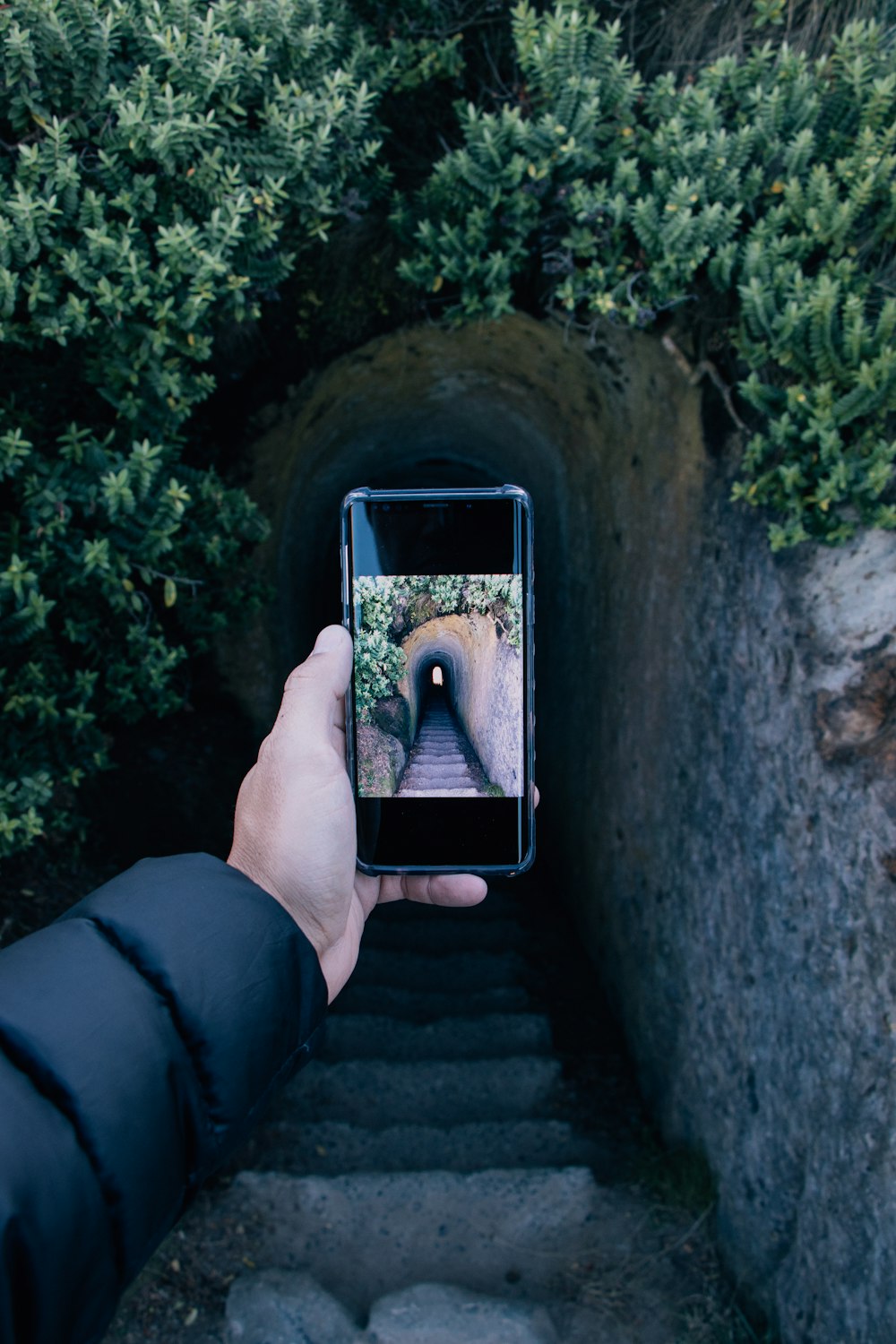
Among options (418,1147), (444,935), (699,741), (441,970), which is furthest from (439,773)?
(444,935)

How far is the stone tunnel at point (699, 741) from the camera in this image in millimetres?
2984

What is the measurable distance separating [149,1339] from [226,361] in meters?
4.63

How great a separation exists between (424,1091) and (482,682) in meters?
3.09

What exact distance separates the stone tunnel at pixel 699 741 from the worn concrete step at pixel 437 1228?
0.60m

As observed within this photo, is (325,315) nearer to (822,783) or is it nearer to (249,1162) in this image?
(822,783)

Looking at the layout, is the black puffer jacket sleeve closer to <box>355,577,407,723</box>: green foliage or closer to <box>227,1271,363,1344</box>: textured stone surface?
<box>355,577,407,723</box>: green foliage

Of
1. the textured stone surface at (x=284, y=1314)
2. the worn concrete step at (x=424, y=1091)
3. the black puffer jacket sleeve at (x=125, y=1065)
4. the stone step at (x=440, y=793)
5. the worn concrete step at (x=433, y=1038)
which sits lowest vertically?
the textured stone surface at (x=284, y=1314)

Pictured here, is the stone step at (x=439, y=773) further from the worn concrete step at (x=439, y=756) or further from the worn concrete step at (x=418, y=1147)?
the worn concrete step at (x=418, y=1147)

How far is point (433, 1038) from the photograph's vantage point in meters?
4.99

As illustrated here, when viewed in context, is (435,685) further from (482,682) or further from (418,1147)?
(418,1147)

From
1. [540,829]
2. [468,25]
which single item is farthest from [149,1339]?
[468,25]

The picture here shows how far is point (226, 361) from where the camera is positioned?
15.5ft

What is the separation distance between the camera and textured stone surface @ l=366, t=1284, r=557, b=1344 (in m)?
3.47

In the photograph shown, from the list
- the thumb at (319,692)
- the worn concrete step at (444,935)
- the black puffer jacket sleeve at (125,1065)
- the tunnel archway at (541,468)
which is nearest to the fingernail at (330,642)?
the thumb at (319,692)
